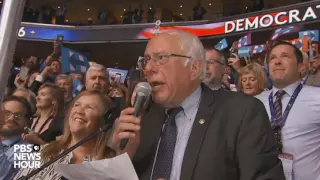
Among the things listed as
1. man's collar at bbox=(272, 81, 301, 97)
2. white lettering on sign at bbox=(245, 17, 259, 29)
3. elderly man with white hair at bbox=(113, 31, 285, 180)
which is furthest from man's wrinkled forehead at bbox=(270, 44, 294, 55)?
white lettering on sign at bbox=(245, 17, 259, 29)

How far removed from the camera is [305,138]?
223 centimetres

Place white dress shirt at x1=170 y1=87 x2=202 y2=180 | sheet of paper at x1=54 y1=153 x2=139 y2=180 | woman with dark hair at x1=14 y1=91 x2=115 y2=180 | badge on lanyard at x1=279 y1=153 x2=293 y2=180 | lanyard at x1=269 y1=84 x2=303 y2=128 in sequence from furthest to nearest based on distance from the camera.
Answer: lanyard at x1=269 y1=84 x2=303 y2=128 → badge on lanyard at x1=279 y1=153 x2=293 y2=180 → woman with dark hair at x1=14 y1=91 x2=115 y2=180 → white dress shirt at x1=170 y1=87 x2=202 y2=180 → sheet of paper at x1=54 y1=153 x2=139 y2=180

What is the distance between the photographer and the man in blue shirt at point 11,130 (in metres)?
2.12

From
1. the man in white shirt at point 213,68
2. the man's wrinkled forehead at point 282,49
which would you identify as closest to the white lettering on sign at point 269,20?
the man in white shirt at point 213,68

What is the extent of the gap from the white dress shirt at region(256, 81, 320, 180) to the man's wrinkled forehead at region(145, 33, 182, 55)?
40.9 inches

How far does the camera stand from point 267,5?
14.4m

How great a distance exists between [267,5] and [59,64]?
35.8 ft

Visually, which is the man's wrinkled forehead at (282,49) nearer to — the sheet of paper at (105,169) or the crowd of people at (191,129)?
the crowd of people at (191,129)

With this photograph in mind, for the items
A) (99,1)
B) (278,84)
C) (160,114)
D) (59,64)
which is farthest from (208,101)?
(99,1)

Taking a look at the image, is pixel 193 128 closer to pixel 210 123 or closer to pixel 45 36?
pixel 210 123

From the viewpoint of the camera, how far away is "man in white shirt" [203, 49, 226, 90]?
9.62 ft

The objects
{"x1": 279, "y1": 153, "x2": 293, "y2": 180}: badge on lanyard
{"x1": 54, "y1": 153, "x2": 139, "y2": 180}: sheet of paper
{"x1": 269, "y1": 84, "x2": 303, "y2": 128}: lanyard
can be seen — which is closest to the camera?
{"x1": 54, "y1": 153, "x2": 139, "y2": 180}: sheet of paper

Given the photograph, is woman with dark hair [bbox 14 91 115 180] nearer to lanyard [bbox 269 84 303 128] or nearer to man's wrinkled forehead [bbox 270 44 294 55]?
lanyard [bbox 269 84 303 128]

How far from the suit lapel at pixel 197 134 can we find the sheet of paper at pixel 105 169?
0.17 metres
